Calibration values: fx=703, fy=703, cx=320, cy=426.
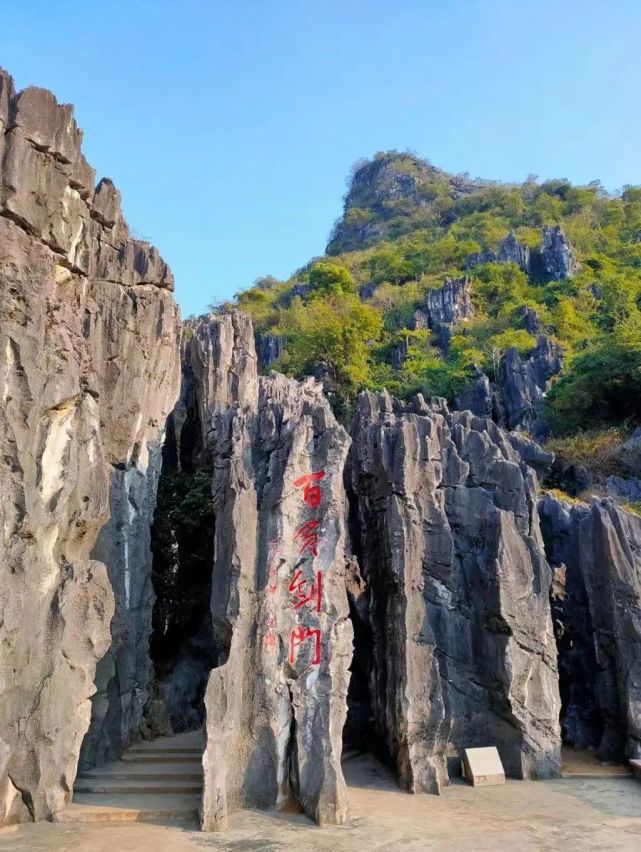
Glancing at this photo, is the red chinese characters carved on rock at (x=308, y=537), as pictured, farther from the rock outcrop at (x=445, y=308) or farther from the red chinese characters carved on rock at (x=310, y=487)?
the rock outcrop at (x=445, y=308)

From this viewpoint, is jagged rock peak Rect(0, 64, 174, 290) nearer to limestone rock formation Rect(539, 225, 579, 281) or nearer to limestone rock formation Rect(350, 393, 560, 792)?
limestone rock formation Rect(350, 393, 560, 792)

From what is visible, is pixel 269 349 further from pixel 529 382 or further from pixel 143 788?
pixel 143 788

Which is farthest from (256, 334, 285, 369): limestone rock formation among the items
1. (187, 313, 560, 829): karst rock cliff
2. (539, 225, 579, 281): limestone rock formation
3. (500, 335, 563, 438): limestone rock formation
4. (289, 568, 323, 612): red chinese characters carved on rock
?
(289, 568, 323, 612): red chinese characters carved on rock

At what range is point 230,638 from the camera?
8539mm

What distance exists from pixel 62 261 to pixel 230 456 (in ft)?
12.2

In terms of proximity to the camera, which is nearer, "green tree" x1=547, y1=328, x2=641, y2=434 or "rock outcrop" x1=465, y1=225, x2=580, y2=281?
"green tree" x1=547, y1=328, x2=641, y2=434

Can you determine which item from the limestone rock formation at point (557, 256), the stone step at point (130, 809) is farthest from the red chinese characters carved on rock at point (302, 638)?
the limestone rock formation at point (557, 256)

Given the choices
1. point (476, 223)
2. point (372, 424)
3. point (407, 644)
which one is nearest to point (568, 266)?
point (476, 223)

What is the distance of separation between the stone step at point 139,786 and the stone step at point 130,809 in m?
0.19

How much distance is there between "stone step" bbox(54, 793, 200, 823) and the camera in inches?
308

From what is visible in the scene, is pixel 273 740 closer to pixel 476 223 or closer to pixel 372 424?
pixel 372 424

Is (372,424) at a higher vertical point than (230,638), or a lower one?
higher

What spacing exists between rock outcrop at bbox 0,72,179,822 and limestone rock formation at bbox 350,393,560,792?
401 cm

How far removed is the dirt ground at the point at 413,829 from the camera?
22.8ft
